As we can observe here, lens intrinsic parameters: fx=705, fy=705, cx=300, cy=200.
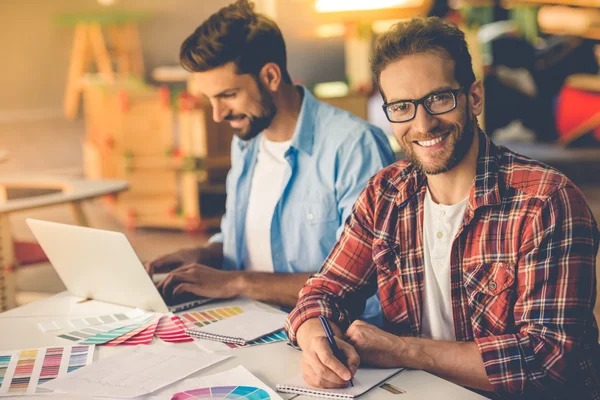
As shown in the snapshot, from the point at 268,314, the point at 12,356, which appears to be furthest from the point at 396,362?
the point at 12,356

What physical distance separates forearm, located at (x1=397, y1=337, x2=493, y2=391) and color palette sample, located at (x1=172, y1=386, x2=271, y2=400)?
0.90ft

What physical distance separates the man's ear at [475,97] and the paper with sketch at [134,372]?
71 cm

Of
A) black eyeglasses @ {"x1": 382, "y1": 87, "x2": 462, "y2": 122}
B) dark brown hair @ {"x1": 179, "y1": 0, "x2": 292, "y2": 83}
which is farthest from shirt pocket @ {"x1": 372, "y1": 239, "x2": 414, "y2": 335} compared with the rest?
dark brown hair @ {"x1": 179, "y1": 0, "x2": 292, "y2": 83}

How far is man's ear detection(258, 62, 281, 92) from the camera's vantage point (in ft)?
7.02

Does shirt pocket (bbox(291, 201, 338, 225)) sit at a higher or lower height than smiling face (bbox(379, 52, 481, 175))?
lower

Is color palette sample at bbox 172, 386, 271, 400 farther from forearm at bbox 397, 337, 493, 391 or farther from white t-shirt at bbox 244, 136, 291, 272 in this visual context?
white t-shirt at bbox 244, 136, 291, 272

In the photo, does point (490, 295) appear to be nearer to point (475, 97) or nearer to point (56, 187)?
point (475, 97)

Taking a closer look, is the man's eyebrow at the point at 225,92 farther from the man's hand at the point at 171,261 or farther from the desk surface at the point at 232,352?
the desk surface at the point at 232,352

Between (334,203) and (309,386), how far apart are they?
0.84 meters

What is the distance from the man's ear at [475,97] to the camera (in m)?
1.44

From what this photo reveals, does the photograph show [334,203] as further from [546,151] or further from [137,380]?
[546,151]

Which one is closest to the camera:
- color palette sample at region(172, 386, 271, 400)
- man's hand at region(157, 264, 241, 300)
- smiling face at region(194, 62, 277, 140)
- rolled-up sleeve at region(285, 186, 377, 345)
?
color palette sample at region(172, 386, 271, 400)

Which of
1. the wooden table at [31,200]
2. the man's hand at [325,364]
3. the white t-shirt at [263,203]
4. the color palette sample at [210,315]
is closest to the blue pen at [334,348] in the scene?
the man's hand at [325,364]

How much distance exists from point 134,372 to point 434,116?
2.48 feet
